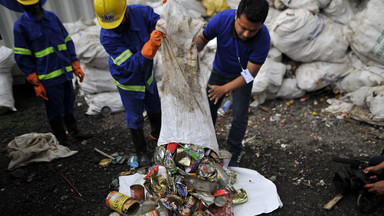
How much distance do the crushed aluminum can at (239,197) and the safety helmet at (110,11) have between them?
1.72 metres

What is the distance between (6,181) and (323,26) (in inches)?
165

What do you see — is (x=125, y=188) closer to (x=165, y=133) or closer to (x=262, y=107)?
(x=165, y=133)

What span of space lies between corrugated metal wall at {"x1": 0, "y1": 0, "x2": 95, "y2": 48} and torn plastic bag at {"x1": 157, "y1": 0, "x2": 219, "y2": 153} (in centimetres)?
341

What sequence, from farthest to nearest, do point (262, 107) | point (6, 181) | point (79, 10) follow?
1. point (79, 10)
2. point (262, 107)
3. point (6, 181)

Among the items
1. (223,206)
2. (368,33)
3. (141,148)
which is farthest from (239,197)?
(368,33)

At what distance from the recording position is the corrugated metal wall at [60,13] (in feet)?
13.1

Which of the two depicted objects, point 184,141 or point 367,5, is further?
point 367,5

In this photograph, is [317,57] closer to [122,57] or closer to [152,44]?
[152,44]

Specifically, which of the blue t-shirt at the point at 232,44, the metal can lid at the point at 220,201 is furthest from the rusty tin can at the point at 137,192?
the blue t-shirt at the point at 232,44

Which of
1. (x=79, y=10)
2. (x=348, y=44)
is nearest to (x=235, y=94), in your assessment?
(x=348, y=44)

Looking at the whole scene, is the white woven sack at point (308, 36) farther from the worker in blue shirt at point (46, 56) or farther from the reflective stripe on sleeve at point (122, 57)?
the worker in blue shirt at point (46, 56)

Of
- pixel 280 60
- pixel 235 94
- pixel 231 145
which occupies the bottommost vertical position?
pixel 231 145

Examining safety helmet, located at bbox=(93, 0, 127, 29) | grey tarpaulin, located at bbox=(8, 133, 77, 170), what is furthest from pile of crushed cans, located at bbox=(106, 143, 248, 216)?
grey tarpaulin, located at bbox=(8, 133, 77, 170)

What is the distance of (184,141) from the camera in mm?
1860
